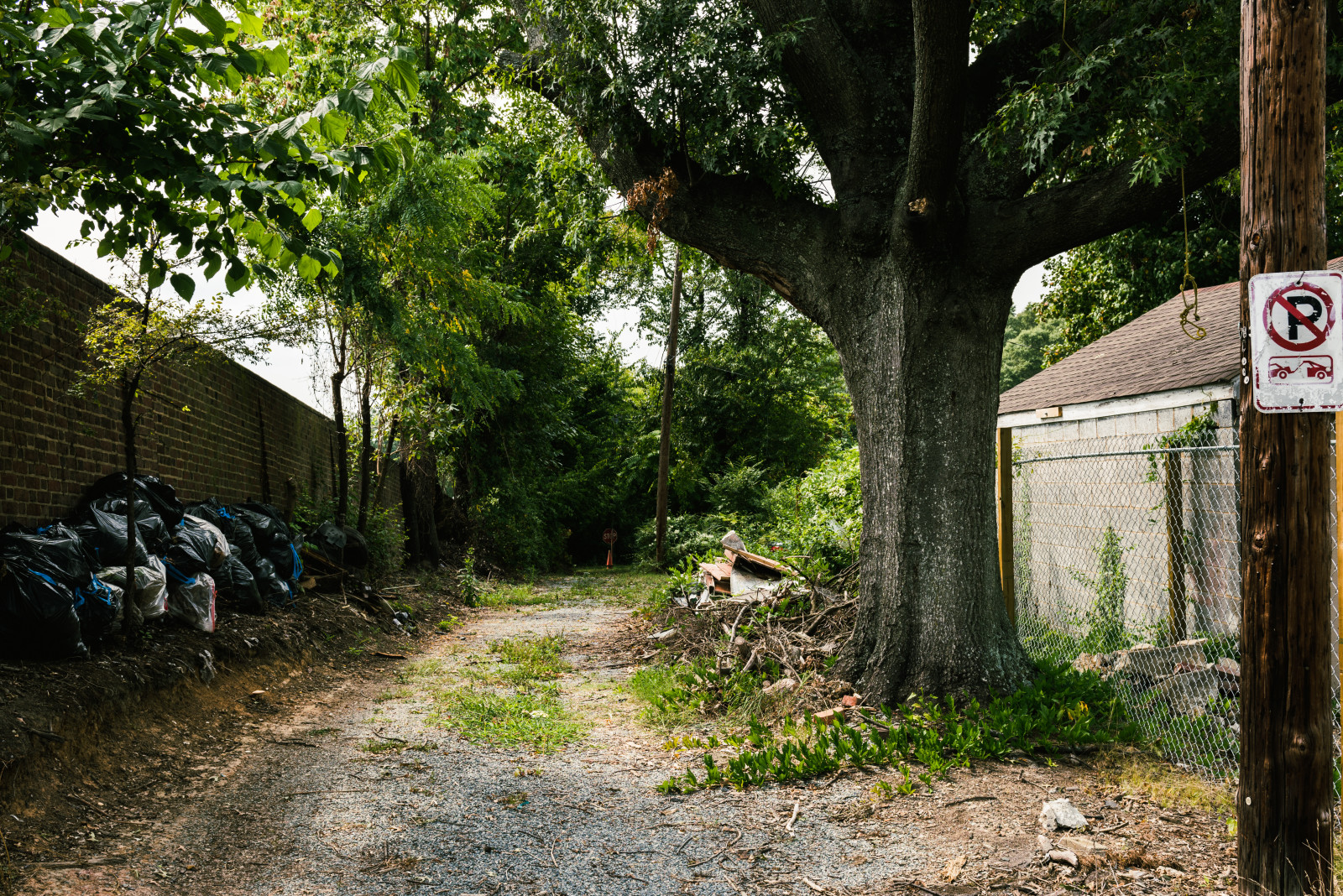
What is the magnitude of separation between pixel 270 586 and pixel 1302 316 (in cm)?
840

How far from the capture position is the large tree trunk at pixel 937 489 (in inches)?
225

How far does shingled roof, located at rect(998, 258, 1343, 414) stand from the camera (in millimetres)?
8328

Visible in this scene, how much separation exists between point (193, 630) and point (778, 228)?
5629 millimetres

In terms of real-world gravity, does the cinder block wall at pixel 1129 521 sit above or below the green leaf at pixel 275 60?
below

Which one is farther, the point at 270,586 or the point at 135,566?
the point at 270,586

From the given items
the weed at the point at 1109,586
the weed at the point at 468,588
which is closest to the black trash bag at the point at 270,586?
the weed at the point at 468,588

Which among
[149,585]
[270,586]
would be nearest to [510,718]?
[149,585]

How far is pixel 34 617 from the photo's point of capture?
478cm

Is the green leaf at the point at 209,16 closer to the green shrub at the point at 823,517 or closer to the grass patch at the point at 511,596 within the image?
the green shrub at the point at 823,517

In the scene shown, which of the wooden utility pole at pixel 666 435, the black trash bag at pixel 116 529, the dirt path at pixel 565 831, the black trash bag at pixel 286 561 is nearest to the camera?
the dirt path at pixel 565 831

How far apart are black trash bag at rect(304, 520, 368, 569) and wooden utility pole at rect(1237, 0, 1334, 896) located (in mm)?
9618

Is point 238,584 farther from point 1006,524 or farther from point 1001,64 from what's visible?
point 1001,64

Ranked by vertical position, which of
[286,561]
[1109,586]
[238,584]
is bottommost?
[1109,586]

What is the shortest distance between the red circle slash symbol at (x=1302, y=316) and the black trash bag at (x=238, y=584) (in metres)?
7.77
